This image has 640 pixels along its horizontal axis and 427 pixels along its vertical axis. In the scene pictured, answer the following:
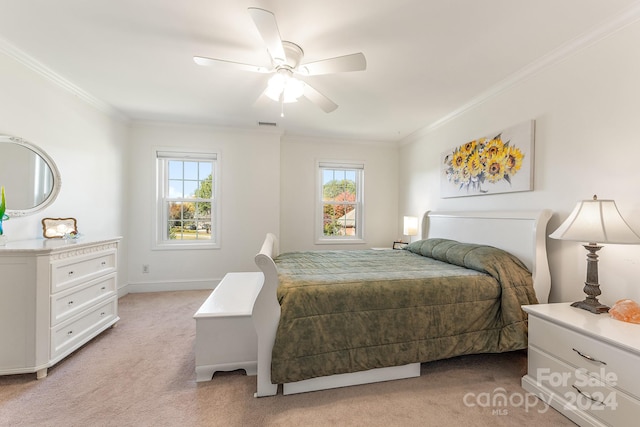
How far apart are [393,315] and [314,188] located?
9.64ft

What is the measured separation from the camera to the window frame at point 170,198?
12.6 ft

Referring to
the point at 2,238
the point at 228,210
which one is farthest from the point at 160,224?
the point at 2,238

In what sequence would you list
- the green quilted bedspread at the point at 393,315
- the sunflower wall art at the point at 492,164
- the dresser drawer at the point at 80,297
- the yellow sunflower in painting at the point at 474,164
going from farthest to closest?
the yellow sunflower in painting at the point at 474,164
the sunflower wall art at the point at 492,164
the dresser drawer at the point at 80,297
the green quilted bedspread at the point at 393,315

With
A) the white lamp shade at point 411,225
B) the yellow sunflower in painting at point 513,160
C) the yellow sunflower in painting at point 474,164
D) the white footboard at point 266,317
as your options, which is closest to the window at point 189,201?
the white footboard at point 266,317

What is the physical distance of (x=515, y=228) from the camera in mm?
2307

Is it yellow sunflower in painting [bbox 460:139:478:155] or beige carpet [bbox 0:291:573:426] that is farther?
yellow sunflower in painting [bbox 460:139:478:155]

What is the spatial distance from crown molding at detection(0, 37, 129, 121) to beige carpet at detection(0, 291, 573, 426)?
244 cm

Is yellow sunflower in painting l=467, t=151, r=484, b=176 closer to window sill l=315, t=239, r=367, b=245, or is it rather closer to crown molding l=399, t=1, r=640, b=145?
crown molding l=399, t=1, r=640, b=145

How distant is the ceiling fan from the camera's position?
1.56 metres

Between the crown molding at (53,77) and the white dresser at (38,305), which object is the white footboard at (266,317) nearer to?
the white dresser at (38,305)

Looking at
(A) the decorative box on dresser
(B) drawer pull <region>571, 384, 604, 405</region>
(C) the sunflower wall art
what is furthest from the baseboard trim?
(B) drawer pull <region>571, 384, 604, 405</region>

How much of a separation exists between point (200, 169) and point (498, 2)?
12.6ft

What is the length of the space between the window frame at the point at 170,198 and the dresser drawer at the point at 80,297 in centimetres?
136

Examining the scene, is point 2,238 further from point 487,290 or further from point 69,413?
point 487,290
